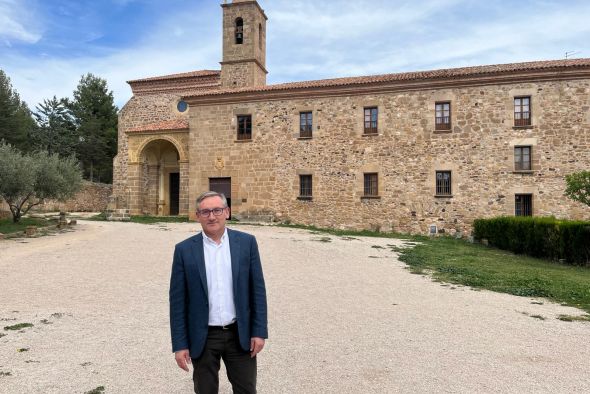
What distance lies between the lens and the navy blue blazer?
2928 millimetres

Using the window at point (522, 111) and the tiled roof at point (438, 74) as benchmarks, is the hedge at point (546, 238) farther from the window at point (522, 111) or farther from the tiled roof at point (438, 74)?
the tiled roof at point (438, 74)

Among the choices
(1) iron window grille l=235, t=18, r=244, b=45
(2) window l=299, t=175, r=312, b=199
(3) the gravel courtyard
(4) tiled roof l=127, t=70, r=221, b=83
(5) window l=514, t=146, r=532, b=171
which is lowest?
(3) the gravel courtyard

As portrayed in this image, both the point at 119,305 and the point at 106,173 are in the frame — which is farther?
the point at 106,173

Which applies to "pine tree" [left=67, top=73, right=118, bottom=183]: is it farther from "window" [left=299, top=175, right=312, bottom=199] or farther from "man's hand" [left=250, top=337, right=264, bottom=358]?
"man's hand" [left=250, top=337, right=264, bottom=358]

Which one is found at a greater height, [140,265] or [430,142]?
[430,142]

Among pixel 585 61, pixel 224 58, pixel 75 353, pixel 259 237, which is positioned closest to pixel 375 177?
pixel 259 237

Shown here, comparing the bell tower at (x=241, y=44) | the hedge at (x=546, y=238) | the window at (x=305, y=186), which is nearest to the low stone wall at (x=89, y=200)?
the bell tower at (x=241, y=44)

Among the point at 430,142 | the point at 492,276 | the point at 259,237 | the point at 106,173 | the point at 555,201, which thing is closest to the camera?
the point at 492,276

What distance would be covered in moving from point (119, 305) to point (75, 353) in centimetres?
221

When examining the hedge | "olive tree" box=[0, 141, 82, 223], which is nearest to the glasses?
the hedge

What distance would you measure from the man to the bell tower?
25843 millimetres

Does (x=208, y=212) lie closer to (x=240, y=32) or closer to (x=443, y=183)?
(x=443, y=183)

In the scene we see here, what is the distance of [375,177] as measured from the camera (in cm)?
2178

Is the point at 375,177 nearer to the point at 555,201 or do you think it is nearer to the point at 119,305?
the point at 555,201
